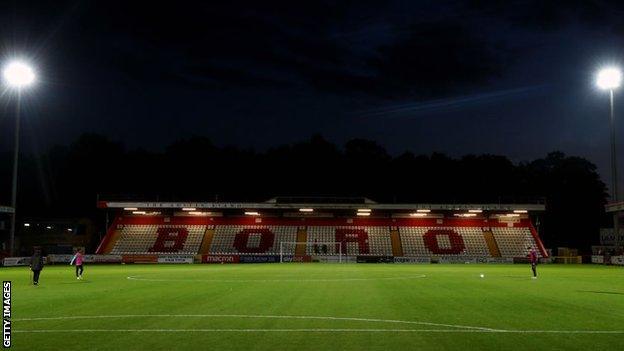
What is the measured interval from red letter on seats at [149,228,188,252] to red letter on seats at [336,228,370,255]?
18357 millimetres

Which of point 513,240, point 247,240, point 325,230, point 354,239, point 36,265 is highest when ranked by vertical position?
point 325,230

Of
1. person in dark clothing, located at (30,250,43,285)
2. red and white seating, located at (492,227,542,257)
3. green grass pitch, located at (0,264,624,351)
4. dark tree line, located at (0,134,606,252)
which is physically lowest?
green grass pitch, located at (0,264,624,351)

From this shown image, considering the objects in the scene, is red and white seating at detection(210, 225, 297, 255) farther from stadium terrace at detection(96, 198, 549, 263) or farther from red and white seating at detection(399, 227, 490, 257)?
red and white seating at detection(399, 227, 490, 257)

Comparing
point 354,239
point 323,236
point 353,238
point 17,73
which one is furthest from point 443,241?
point 17,73

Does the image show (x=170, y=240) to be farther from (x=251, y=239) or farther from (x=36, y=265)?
(x=36, y=265)

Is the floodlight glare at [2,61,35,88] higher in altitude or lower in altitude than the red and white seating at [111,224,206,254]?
higher

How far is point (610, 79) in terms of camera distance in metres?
54.0

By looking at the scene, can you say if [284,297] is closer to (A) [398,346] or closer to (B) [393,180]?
(A) [398,346]

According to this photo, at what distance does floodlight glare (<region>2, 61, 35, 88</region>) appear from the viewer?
172ft

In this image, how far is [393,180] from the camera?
92.6 meters

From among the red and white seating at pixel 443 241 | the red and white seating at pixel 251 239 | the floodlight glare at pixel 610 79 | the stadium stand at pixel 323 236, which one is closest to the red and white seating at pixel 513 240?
the stadium stand at pixel 323 236

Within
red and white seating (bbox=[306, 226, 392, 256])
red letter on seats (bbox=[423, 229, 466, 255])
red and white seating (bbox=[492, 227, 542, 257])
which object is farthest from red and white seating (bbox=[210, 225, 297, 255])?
red and white seating (bbox=[492, 227, 542, 257])

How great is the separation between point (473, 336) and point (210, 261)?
51965 mm

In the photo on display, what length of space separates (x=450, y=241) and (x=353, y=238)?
1142cm
